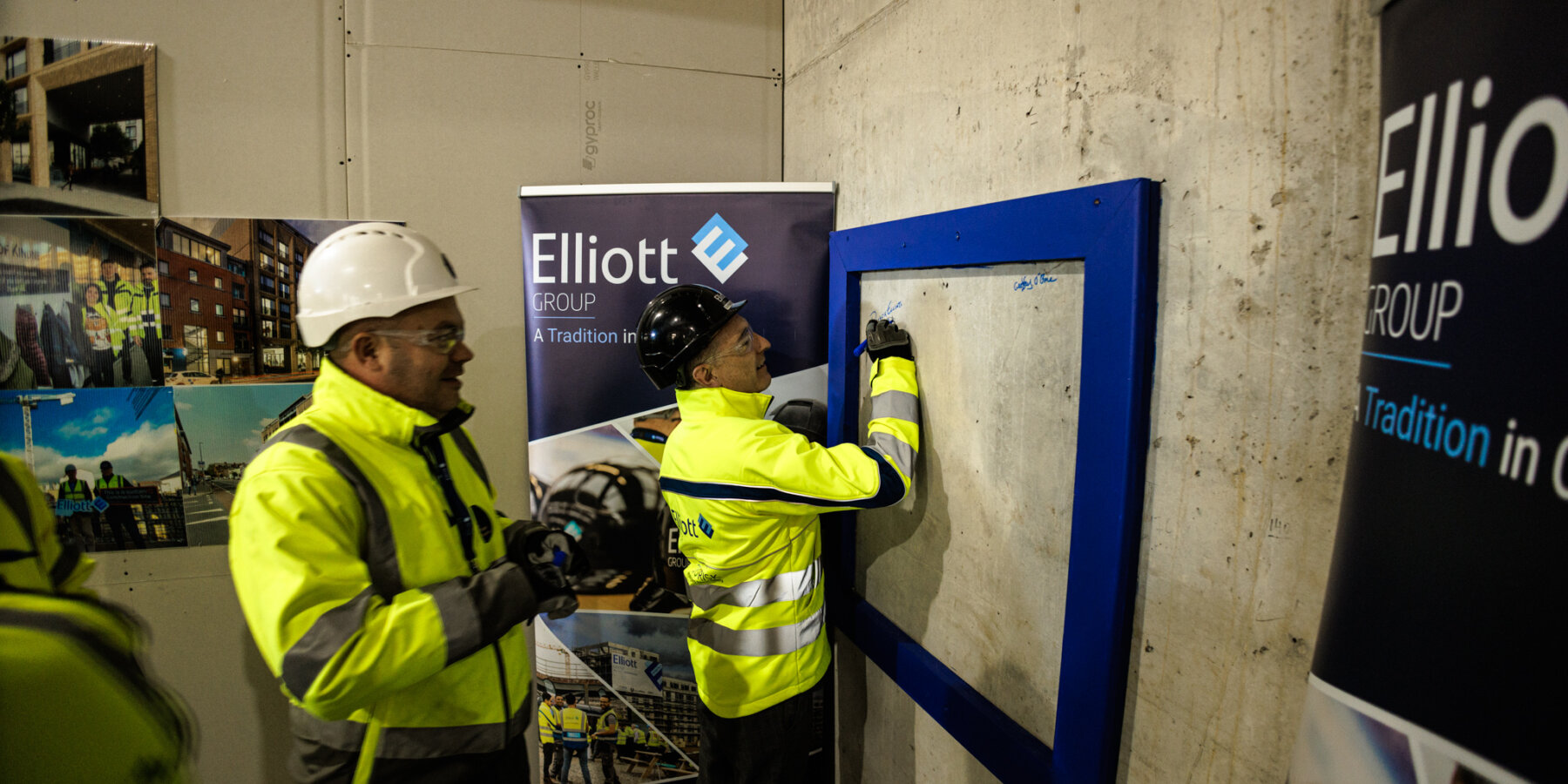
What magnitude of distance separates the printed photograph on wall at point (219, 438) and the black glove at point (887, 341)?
2.12m

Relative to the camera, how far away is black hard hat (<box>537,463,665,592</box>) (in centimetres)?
228

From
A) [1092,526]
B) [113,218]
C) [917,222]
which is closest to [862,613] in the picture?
[1092,526]

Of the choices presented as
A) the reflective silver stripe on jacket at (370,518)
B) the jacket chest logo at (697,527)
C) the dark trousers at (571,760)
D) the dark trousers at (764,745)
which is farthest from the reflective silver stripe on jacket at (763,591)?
the dark trousers at (571,760)

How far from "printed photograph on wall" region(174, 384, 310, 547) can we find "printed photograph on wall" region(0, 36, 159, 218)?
713mm

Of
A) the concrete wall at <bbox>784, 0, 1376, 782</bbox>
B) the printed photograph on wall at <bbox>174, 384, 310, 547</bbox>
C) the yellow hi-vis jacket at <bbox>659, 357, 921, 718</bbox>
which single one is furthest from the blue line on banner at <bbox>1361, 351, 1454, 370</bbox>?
the printed photograph on wall at <bbox>174, 384, 310, 547</bbox>

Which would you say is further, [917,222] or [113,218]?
[113,218]

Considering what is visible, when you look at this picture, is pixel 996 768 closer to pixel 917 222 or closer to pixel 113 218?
pixel 917 222

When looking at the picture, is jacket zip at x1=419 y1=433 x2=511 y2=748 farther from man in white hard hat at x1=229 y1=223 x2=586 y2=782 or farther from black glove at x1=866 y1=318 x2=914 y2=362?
black glove at x1=866 y1=318 x2=914 y2=362

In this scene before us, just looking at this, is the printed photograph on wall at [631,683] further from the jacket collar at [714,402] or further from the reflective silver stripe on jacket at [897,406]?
the reflective silver stripe on jacket at [897,406]

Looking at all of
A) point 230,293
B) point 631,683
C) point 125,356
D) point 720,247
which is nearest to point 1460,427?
point 720,247

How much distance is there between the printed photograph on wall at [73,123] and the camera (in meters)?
2.11

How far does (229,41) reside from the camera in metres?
2.20

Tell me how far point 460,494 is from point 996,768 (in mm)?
1283
